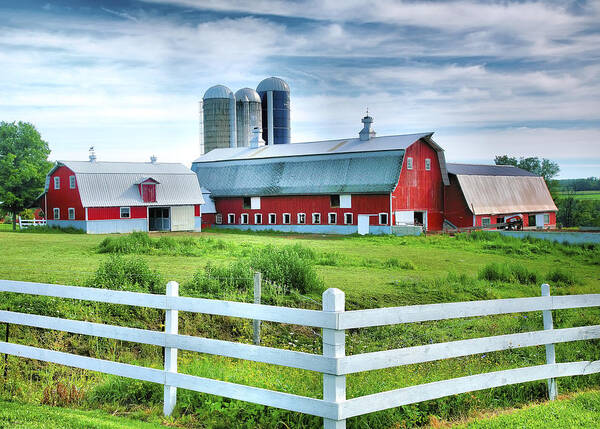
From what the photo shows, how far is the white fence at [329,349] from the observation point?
19.6ft

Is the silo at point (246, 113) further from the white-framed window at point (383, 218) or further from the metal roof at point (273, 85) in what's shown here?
the white-framed window at point (383, 218)

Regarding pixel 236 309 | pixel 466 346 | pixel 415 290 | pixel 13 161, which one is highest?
pixel 13 161

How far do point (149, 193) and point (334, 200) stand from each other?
1558 cm

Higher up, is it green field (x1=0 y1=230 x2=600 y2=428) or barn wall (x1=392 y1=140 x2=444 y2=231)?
barn wall (x1=392 y1=140 x2=444 y2=231)

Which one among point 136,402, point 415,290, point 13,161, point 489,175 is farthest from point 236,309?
point 13,161

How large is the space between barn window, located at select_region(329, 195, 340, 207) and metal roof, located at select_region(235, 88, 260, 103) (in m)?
24.7

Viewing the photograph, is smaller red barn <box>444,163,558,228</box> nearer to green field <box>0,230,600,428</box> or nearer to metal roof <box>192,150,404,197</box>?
metal roof <box>192,150,404,197</box>

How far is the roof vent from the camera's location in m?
53.3

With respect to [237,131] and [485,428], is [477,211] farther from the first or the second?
[485,428]

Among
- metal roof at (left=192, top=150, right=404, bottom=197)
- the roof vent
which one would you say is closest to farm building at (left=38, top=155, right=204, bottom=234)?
metal roof at (left=192, top=150, right=404, bottom=197)

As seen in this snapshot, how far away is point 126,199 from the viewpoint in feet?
166

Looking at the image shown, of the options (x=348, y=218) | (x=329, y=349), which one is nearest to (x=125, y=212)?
(x=348, y=218)

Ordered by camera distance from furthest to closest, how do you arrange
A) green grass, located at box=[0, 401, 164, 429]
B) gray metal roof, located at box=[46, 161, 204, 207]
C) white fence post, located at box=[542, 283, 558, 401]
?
gray metal roof, located at box=[46, 161, 204, 207]
white fence post, located at box=[542, 283, 558, 401]
green grass, located at box=[0, 401, 164, 429]

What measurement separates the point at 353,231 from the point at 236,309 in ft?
137
